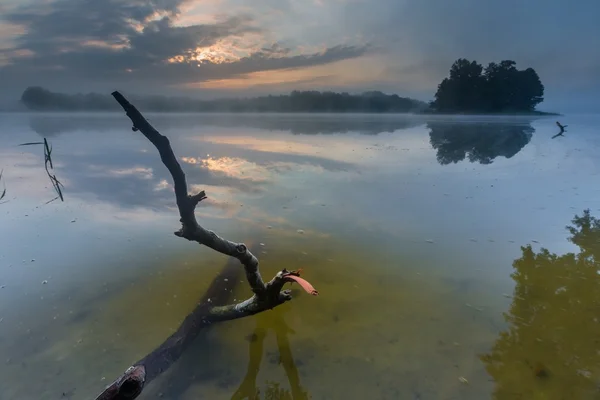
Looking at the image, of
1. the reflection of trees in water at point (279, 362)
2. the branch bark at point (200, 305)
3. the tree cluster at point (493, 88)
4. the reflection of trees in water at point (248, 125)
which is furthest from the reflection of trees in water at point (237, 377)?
the tree cluster at point (493, 88)

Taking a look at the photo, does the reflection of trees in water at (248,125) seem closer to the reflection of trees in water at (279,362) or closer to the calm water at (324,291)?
the calm water at (324,291)

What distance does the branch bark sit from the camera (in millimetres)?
3844

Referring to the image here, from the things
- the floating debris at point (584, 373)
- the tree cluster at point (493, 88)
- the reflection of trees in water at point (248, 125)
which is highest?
the tree cluster at point (493, 88)

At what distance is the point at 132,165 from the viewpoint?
17422 millimetres

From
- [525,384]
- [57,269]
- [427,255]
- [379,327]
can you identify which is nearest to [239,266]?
[379,327]

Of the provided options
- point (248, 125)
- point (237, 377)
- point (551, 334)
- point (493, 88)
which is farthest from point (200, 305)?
point (493, 88)

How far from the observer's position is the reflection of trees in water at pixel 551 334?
404 cm

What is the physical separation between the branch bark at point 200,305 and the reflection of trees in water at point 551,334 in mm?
2625

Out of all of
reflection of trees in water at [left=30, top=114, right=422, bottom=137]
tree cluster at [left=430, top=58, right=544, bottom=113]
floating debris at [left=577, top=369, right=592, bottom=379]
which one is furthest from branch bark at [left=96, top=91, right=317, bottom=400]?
tree cluster at [left=430, top=58, right=544, bottom=113]

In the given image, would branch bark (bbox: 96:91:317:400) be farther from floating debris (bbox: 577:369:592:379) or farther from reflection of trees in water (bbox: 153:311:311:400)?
floating debris (bbox: 577:369:592:379)

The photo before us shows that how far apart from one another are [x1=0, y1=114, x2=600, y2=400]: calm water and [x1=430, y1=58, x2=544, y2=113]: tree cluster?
291 feet

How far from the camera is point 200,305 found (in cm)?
527

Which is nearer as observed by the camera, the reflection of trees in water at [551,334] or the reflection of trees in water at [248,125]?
the reflection of trees in water at [551,334]

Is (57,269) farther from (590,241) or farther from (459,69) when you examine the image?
(459,69)
